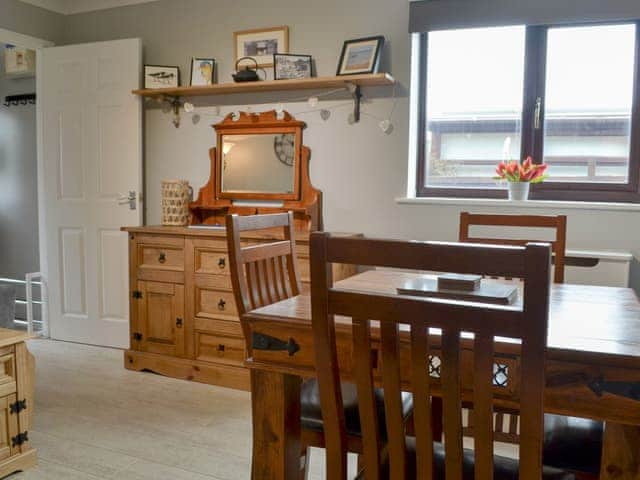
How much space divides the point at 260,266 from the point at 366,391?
32.5 inches

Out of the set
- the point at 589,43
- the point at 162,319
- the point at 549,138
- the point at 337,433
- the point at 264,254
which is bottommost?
the point at 162,319

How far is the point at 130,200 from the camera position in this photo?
3.80m

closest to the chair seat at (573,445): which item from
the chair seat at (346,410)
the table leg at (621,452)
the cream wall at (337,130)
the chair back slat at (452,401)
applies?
the table leg at (621,452)

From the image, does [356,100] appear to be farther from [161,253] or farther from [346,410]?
[346,410]

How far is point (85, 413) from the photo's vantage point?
278 cm

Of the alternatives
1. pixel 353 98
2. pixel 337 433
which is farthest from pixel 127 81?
pixel 337 433

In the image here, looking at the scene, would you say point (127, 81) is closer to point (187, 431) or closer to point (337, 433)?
point (187, 431)

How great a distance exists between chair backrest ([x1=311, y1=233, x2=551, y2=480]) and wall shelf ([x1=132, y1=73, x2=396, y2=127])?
2189 mm

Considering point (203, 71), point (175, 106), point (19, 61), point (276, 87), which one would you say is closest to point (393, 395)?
point (276, 87)

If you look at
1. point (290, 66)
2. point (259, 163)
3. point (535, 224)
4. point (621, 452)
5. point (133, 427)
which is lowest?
point (133, 427)

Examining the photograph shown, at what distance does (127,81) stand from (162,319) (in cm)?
158

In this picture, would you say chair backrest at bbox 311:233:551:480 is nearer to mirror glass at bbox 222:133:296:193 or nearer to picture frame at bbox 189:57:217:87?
mirror glass at bbox 222:133:296:193

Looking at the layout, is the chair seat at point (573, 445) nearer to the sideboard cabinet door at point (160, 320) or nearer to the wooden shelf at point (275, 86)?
the wooden shelf at point (275, 86)

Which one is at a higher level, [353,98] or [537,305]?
[353,98]
